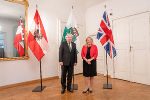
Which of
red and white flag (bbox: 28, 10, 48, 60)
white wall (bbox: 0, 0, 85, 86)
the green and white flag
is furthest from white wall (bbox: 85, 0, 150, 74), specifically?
red and white flag (bbox: 28, 10, 48, 60)

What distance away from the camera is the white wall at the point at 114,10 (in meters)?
3.53

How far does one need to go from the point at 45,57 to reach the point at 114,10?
296 centimetres

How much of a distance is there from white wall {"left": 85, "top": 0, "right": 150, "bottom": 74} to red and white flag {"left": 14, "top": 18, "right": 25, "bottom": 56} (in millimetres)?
2769

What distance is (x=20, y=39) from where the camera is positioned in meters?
3.59

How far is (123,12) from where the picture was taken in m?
3.94

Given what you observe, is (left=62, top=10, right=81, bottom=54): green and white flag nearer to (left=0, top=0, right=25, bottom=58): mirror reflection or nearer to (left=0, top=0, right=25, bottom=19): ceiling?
(left=0, top=0, right=25, bottom=58): mirror reflection

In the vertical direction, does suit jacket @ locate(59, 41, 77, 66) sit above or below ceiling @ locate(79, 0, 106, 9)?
below

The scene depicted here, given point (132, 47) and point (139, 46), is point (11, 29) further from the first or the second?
point (139, 46)

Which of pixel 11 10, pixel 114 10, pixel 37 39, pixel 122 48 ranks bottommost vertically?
pixel 122 48

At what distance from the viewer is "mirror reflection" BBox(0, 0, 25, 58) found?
3.33m

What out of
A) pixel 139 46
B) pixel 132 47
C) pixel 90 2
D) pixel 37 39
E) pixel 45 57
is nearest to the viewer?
pixel 37 39

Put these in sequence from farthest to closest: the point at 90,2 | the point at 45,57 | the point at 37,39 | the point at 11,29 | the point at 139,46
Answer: the point at 90,2, the point at 45,57, the point at 139,46, the point at 11,29, the point at 37,39

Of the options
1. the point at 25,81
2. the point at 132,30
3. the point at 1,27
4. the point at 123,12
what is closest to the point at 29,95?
the point at 25,81

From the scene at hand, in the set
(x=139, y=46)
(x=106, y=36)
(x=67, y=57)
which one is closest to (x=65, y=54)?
(x=67, y=57)
